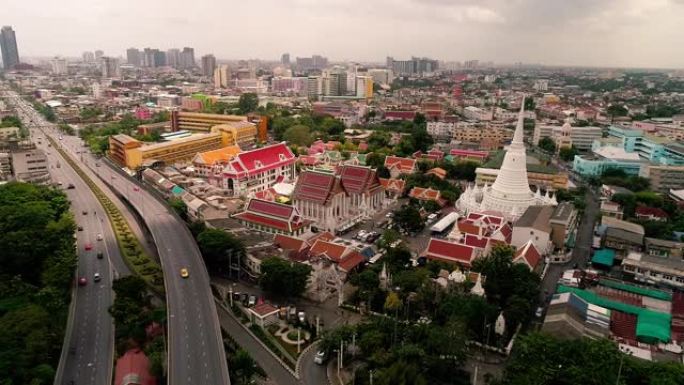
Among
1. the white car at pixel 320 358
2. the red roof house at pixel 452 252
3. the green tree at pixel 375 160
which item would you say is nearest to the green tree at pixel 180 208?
the red roof house at pixel 452 252

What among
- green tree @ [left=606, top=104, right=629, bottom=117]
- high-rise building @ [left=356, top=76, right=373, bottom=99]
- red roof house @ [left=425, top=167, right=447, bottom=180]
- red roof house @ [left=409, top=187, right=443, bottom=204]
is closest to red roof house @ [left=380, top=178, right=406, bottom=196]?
red roof house @ [left=409, top=187, right=443, bottom=204]

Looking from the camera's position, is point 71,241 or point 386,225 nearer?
point 71,241

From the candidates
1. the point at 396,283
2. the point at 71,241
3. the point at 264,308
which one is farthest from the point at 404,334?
the point at 71,241

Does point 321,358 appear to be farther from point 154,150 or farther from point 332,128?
point 332,128

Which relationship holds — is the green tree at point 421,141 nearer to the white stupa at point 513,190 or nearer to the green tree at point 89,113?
the white stupa at point 513,190

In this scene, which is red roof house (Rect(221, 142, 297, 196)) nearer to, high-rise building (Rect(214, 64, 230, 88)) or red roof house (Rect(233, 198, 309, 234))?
red roof house (Rect(233, 198, 309, 234))

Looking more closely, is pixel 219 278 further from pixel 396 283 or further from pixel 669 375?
pixel 669 375
